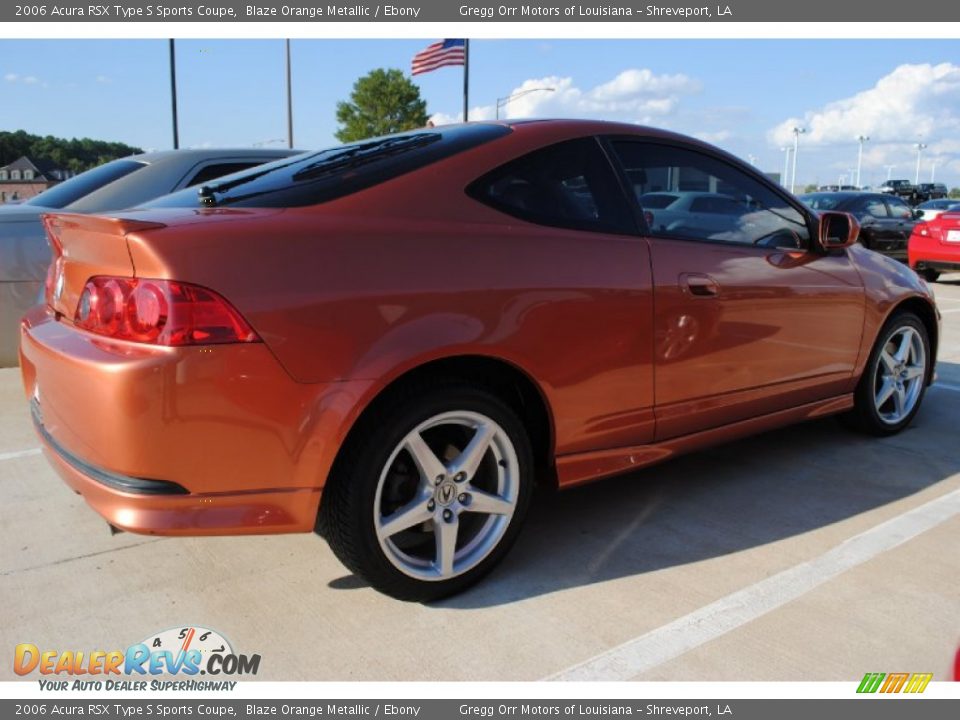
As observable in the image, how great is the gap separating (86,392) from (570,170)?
1778 mm

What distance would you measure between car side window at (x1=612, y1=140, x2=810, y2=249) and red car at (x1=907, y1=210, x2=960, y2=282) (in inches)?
400

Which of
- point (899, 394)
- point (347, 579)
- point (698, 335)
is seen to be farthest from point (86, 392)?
point (899, 394)

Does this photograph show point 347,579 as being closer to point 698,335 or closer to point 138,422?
point 138,422

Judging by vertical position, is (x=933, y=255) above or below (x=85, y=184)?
below

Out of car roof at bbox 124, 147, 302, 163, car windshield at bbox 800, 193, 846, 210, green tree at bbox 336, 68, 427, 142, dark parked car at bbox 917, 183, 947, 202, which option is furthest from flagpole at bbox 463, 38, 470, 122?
dark parked car at bbox 917, 183, 947, 202

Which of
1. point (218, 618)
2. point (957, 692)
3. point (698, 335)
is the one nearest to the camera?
point (957, 692)

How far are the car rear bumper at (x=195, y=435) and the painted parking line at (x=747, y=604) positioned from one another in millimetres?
942

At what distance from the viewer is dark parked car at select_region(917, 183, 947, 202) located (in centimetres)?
5179

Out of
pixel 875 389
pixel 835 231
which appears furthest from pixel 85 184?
pixel 875 389

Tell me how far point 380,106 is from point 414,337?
4594cm

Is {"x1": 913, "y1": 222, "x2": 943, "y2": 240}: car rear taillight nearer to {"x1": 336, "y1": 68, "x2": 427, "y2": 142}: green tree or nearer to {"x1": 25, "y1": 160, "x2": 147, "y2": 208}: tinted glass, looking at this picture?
{"x1": 25, "y1": 160, "x2": 147, "y2": 208}: tinted glass

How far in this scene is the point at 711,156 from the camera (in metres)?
3.44

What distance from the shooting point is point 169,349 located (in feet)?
6.72

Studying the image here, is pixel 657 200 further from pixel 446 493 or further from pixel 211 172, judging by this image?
pixel 211 172
